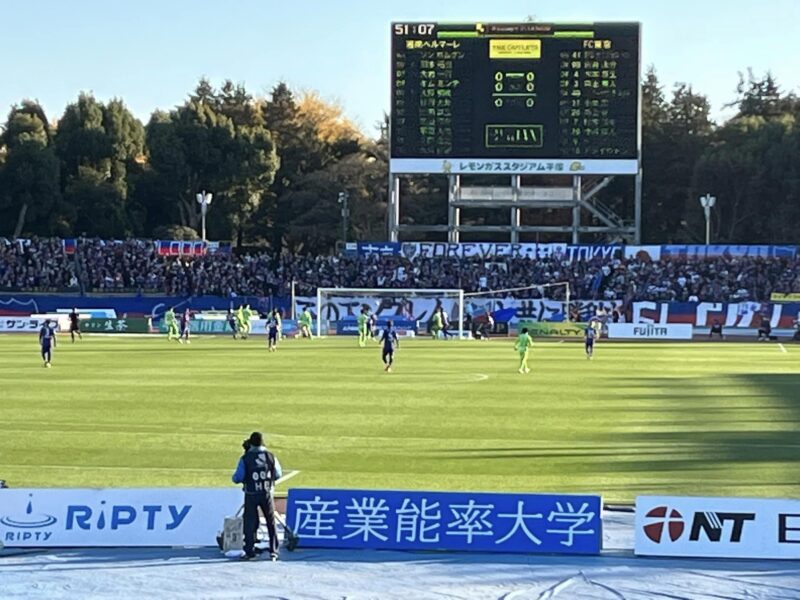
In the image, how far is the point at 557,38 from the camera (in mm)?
58938

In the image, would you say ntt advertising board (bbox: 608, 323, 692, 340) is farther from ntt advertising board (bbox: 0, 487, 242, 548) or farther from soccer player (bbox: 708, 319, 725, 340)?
ntt advertising board (bbox: 0, 487, 242, 548)

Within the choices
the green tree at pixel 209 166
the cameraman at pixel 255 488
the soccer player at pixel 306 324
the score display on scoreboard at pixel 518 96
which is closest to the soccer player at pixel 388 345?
the soccer player at pixel 306 324

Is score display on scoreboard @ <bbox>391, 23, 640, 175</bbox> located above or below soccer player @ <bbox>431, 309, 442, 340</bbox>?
above

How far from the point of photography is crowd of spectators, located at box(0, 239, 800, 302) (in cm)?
6800

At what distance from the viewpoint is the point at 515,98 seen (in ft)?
196

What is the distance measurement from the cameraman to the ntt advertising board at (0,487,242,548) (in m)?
0.65

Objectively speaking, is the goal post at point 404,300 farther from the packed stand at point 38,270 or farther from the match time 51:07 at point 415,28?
the packed stand at point 38,270

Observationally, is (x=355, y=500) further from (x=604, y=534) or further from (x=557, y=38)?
(x=557, y=38)

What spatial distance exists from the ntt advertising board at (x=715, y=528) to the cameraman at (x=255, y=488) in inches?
177

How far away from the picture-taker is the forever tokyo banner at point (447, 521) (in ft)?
47.8

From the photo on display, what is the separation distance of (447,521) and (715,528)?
10.8 feet

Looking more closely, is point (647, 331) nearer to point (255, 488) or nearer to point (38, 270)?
point (38, 270)

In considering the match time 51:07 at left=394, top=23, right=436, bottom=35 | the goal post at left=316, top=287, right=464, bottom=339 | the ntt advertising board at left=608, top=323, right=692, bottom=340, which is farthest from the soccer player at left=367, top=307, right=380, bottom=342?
the match time 51:07 at left=394, top=23, right=436, bottom=35

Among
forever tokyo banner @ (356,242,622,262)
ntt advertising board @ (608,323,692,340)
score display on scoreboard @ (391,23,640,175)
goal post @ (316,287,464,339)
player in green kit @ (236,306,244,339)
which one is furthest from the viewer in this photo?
forever tokyo banner @ (356,242,622,262)
